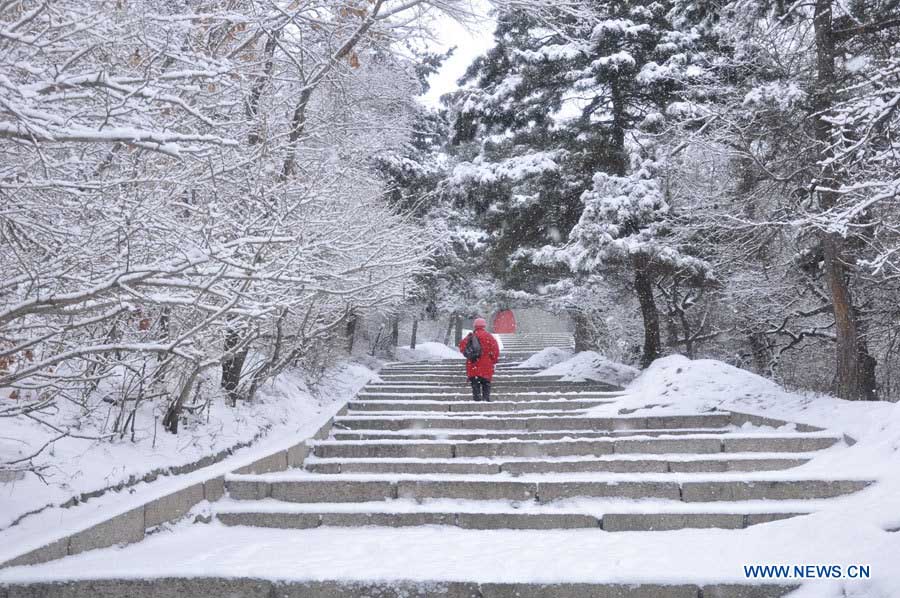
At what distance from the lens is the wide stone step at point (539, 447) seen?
7.62 metres

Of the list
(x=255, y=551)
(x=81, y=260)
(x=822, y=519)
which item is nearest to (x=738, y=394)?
(x=822, y=519)

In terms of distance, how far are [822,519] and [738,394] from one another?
14.6ft

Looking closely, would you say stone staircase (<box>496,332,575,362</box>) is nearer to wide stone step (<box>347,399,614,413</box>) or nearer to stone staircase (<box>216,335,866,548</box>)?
wide stone step (<box>347,399,614,413</box>)

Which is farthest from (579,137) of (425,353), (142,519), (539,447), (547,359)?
(425,353)

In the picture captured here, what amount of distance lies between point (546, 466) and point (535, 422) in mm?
2077

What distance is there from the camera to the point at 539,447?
309 inches

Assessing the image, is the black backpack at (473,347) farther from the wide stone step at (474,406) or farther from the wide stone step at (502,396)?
the wide stone step at (502,396)

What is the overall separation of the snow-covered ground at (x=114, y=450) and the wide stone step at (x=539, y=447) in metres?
0.67

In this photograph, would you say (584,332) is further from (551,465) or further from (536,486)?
(536,486)

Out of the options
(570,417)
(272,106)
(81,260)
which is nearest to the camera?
(81,260)

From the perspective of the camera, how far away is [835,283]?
8797 mm

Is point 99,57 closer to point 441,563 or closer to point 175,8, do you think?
point 175,8

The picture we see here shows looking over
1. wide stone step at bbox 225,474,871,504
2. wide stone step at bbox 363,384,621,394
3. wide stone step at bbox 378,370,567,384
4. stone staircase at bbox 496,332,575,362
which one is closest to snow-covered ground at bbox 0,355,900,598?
wide stone step at bbox 225,474,871,504

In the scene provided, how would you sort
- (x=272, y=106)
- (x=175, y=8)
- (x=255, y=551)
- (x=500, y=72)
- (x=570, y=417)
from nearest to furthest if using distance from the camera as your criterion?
(x=255, y=551), (x=175, y=8), (x=272, y=106), (x=570, y=417), (x=500, y=72)
